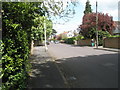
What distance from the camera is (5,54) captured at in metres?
3.15

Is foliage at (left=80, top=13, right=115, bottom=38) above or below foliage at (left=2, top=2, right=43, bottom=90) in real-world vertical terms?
above

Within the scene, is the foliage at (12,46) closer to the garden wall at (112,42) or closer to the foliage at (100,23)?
the garden wall at (112,42)

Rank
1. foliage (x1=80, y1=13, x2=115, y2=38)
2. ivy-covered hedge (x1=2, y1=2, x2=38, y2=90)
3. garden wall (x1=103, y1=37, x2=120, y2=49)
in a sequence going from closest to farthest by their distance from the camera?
ivy-covered hedge (x1=2, y1=2, x2=38, y2=90), garden wall (x1=103, y1=37, x2=120, y2=49), foliage (x1=80, y1=13, x2=115, y2=38)

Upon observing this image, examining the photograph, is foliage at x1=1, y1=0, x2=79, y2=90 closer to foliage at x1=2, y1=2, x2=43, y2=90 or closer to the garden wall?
foliage at x1=2, y1=2, x2=43, y2=90

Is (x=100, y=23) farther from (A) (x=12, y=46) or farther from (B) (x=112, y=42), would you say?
(A) (x=12, y=46)

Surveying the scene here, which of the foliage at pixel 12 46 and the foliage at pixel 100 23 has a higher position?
the foliage at pixel 100 23

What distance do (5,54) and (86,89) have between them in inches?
119

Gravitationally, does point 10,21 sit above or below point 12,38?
above

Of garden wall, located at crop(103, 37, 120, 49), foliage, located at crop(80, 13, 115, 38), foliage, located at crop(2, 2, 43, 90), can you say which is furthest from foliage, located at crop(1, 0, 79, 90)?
foliage, located at crop(80, 13, 115, 38)

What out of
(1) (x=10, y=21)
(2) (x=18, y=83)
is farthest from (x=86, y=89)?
(1) (x=10, y=21)

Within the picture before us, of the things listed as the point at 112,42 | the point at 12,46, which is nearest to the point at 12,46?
the point at 12,46

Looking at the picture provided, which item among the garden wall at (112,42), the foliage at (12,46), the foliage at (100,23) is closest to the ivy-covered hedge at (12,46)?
the foliage at (12,46)

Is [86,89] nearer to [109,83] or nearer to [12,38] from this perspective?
[109,83]

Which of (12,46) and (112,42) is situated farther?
(112,42)
